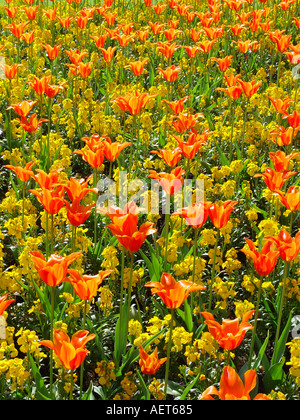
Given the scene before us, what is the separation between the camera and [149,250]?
166 inches

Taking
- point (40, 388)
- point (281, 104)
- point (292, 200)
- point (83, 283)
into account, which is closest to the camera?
point (83, 283)

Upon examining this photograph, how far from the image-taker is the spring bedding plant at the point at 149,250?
2.81 meters

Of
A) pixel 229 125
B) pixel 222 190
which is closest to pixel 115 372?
pixel 222 190

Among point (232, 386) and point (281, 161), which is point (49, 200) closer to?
point (232, 386)

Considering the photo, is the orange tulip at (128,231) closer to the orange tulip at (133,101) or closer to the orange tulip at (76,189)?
the orange tulip at (76,189)

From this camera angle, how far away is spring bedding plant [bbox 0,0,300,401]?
281 cm

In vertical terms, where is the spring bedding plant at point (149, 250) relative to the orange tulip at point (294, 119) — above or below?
below

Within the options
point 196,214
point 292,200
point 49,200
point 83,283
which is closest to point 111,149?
point 49,200

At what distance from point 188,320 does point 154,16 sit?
22.0 feet

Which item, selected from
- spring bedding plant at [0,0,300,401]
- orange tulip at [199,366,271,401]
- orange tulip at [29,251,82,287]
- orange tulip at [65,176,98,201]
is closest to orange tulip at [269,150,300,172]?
spring bedding plant at [0,0,300,401]

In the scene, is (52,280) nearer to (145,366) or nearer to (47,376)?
(145,366)

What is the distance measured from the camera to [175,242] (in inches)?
151

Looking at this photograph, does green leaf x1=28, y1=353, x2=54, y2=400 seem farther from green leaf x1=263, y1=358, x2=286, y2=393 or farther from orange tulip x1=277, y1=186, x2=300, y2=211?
orange tulip x1=277, y1=186, x2=300, y2=211

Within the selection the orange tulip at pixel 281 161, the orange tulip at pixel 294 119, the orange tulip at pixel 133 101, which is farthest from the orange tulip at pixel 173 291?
the orange tulip at pixel 294 119
